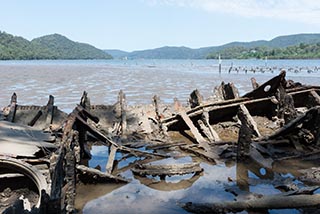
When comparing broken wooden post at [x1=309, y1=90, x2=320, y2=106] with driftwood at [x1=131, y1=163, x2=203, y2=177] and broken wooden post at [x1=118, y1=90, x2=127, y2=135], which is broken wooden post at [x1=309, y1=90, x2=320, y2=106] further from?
broken wooden post at [x1=118, y1=90, x2=127, y2=135]

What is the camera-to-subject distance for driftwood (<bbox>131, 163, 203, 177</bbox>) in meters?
7.15

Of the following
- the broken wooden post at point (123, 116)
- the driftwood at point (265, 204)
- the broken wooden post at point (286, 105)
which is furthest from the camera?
the broken wooden post at point (123, 116)

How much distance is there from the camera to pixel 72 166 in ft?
17.7

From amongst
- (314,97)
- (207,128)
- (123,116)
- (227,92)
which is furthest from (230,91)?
(123,116)

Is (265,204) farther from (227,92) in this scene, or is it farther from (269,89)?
(227,92)

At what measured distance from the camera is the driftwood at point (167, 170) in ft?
23.5

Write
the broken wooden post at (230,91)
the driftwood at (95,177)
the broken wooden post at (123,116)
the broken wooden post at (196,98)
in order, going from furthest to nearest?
the broken wooden post at (230,91) < the broken wooden post at (196,98) < the broken wooden post at (123,116) < the driftwood at (95,177)

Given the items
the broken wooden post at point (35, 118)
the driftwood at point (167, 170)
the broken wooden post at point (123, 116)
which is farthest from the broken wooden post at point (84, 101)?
the driftwood at point (167, 170)

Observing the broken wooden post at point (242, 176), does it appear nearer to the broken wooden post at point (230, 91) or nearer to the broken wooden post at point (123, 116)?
the broken wooden post at point (123, 116)

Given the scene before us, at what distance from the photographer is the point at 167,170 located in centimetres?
715

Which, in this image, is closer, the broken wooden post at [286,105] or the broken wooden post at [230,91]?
the broken wooden post at [286,105]

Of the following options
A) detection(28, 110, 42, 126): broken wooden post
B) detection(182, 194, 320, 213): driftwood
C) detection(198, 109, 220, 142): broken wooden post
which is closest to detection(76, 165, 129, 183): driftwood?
detection(182, 194, 320, 213): driftwood

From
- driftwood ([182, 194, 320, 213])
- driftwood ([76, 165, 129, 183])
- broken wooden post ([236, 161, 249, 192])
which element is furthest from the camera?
broken wooden post ([236, 161, 249, 192])

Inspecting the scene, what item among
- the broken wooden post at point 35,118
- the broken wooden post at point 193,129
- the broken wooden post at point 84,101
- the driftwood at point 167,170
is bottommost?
the driftwood at point 167,170
